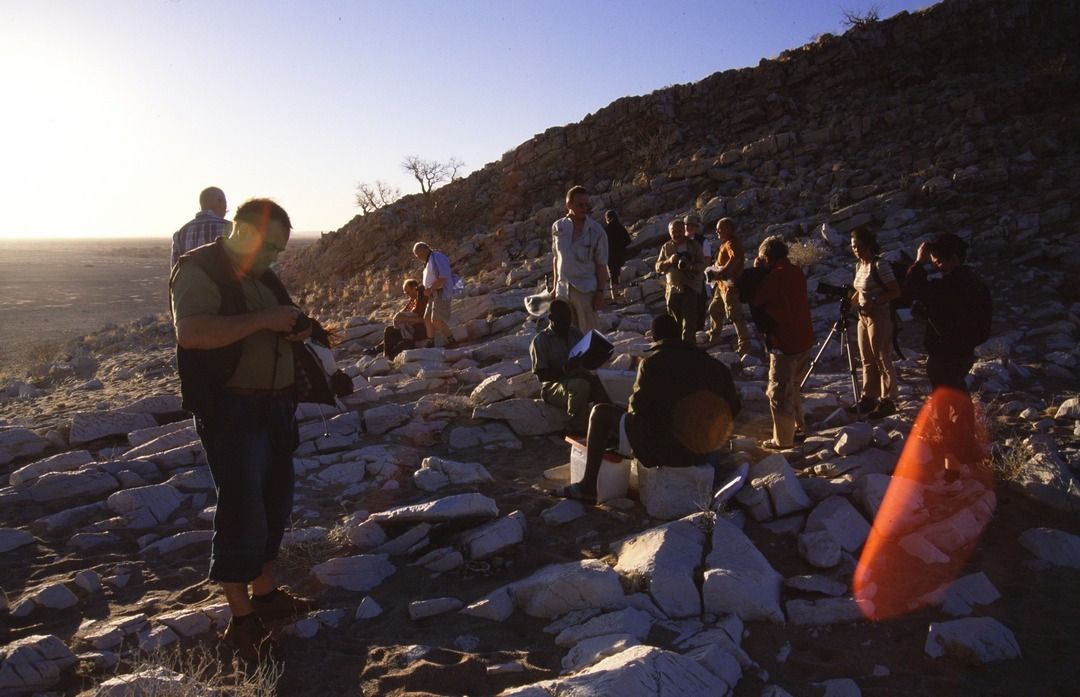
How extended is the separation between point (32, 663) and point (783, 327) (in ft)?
16.9

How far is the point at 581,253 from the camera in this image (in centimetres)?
729

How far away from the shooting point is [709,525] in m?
4.43

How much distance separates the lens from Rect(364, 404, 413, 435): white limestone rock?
7.38 m

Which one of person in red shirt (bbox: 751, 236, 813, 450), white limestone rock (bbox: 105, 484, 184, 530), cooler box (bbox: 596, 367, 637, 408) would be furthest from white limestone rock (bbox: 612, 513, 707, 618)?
white limestone rock (bbox: 105, 484, 184, 530)

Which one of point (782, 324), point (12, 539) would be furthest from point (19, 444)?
point (782, 324)

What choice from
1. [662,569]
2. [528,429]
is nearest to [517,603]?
[662,569]

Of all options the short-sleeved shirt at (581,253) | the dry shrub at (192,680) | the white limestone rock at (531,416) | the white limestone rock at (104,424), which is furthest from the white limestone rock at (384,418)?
the dry shrub at (192,680)

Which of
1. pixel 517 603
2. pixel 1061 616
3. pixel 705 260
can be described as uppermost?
pixel 705 260

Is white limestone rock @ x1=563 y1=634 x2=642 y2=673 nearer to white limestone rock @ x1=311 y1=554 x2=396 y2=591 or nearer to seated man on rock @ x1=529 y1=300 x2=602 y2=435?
white limestone rock @ x1=311 y1=554 x2=396 y2=591

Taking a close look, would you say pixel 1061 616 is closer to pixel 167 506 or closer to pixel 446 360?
pixel 167 506

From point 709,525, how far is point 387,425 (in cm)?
387

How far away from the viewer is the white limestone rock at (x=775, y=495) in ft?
15.6

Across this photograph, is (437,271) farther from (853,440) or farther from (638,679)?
(638,679)

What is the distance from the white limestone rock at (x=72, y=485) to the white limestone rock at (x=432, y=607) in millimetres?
3492
